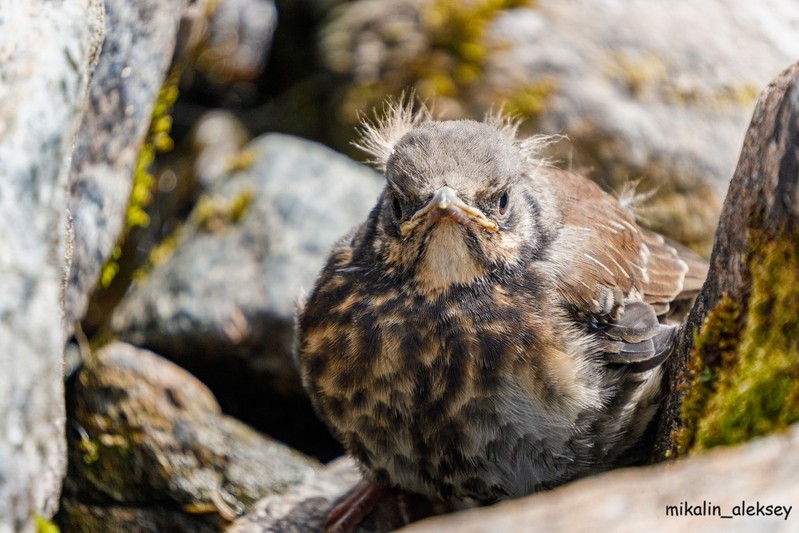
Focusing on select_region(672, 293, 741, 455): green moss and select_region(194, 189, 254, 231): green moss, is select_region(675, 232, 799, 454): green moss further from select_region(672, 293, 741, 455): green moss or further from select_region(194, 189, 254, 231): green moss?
select_region(194, 189, 254, 231): green moss

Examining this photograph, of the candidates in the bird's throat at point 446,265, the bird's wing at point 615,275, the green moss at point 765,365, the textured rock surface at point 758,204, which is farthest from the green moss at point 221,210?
the green moss at point 765,365

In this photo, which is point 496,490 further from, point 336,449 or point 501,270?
point 336,449

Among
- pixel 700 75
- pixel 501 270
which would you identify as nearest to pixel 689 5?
pixel 700 75

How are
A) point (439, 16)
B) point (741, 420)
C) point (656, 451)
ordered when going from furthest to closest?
1. point (439, 16)
2. point (656, 451)
3. point (741, 420)

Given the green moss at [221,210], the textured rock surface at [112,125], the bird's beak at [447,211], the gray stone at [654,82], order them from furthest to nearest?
A: the gray stone at [654,82], the green moss at [221,210], the textured rock surface at [112,125], the bird's beak at [447,211]

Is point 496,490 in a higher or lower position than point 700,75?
lower

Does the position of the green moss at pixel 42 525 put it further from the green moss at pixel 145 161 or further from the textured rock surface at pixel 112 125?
the green moss at pixel 145 161

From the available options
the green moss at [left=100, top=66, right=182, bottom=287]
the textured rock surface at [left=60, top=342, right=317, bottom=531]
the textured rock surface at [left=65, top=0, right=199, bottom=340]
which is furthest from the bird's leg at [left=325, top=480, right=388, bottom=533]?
the green moss at [left=100, top=66, right=182, bottom=287]
